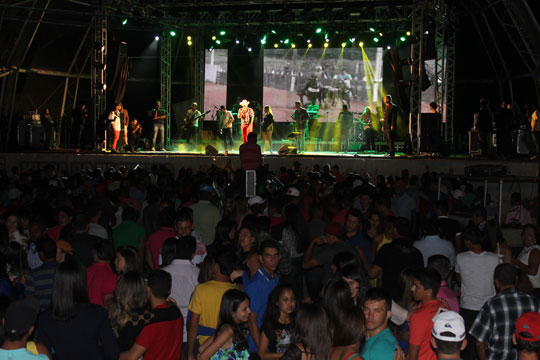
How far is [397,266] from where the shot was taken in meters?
6.50

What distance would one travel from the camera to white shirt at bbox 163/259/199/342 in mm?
5895

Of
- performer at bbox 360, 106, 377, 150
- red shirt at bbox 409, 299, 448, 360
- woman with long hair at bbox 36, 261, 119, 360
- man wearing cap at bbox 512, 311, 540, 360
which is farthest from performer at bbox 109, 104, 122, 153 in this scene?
man wearing cap at bbox 512, 311, 540, 360

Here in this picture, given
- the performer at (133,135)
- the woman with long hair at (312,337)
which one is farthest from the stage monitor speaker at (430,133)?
the woman with long hair at (312,337)

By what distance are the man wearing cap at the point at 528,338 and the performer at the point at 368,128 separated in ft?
71.0

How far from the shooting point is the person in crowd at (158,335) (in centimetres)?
458

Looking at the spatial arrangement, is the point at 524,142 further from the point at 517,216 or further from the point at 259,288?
the point at 259,288

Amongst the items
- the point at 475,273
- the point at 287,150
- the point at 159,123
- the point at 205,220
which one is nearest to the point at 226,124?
the point at 159,123

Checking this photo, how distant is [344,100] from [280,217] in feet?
67.6

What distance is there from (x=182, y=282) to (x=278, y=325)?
1.45m

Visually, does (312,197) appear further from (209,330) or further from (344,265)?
(209,330)

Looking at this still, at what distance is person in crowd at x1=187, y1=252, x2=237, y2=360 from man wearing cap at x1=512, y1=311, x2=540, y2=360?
2.18 m

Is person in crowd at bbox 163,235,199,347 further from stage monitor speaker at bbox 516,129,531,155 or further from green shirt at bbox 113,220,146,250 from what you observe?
stage monitor speaker at bbox 516,129,531,155

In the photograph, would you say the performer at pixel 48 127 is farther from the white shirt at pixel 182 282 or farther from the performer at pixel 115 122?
the white shirt at pixel 182 282

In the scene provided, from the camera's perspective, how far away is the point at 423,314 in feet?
15.6
